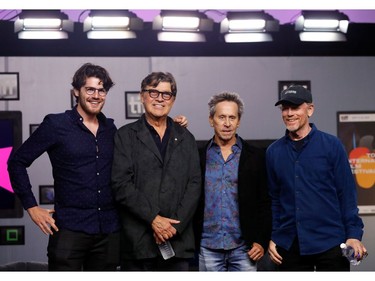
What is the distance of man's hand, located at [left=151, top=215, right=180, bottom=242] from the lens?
331 cm

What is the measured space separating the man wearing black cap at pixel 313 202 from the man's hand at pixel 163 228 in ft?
2.00

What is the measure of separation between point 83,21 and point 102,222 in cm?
330

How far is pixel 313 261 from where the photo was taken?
3.45 m

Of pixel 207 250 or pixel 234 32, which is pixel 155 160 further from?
pixel 234 32

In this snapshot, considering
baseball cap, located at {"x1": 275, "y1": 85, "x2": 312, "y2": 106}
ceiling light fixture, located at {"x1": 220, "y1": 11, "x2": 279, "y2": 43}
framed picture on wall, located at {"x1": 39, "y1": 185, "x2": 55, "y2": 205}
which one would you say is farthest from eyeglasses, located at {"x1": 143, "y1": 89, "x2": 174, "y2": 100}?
framed picture on wall, located at {"x1": 39, "y1": 185, "x2": 55, "y2": 205}

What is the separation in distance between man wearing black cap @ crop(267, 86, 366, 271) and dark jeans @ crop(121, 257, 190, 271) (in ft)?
1.76

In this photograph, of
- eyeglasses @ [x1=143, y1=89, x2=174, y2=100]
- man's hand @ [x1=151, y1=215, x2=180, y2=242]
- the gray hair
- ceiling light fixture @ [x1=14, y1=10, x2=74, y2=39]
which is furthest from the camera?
ceiling light fixture @ [x1=14, y1=10, x2=74, y2=39]

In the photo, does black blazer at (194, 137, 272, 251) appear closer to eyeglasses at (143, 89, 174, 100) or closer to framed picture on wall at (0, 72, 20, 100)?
eyeglasses at (143, 89, 174, 100)

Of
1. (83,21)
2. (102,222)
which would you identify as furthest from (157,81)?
(83,21)

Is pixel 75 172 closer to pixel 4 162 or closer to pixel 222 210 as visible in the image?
pixel 222 210

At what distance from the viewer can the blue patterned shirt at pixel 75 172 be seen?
3.38 metres

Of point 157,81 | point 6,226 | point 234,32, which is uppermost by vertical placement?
point 234,32

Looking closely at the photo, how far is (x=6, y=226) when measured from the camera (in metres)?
6.13

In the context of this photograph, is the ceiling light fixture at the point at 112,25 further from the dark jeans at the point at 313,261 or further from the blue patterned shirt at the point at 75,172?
the dark jeans at the point at 313,261
